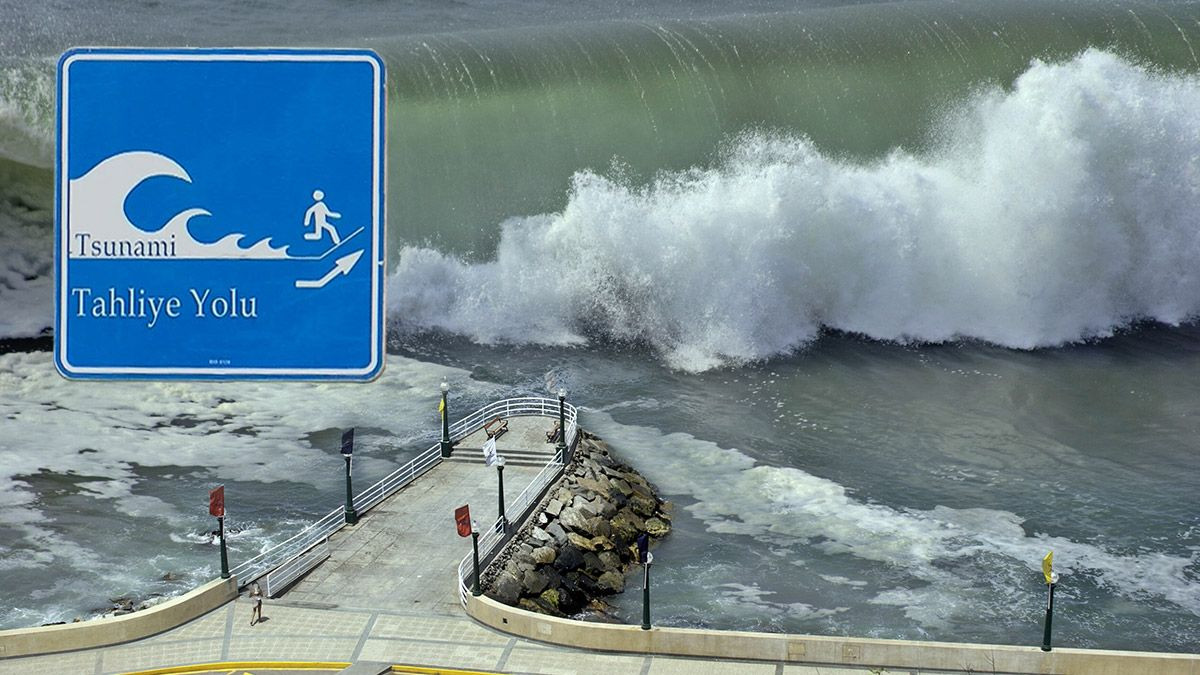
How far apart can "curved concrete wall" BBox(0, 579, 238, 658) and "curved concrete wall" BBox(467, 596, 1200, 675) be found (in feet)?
25.7

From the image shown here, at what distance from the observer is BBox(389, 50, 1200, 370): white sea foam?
58.6m

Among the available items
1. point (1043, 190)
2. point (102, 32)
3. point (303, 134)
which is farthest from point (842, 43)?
point (303, 134)

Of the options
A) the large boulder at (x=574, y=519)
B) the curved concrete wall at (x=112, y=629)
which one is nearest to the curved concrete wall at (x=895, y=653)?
the large boulder at (x=574, y=519)

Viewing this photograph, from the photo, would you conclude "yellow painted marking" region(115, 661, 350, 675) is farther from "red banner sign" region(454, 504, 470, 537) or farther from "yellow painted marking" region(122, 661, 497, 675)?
"red banner sign" region(454, 504, 470, 537)

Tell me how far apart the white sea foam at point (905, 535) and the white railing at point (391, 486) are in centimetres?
264

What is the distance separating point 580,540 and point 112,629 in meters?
11.4

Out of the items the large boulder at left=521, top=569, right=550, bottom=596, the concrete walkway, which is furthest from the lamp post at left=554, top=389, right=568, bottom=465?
the concrete walkway

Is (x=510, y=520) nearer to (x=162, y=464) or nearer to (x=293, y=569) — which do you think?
(x=293, y=569)

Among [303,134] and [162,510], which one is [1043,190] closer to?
[162,510]

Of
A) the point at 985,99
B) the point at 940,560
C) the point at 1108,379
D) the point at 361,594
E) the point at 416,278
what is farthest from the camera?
the point at 985,99

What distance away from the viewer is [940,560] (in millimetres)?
35375

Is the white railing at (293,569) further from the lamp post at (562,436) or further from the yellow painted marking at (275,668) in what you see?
the lamp post at (562,436)

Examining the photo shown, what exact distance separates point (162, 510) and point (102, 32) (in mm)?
32192

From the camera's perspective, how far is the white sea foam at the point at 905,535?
3353 cm
